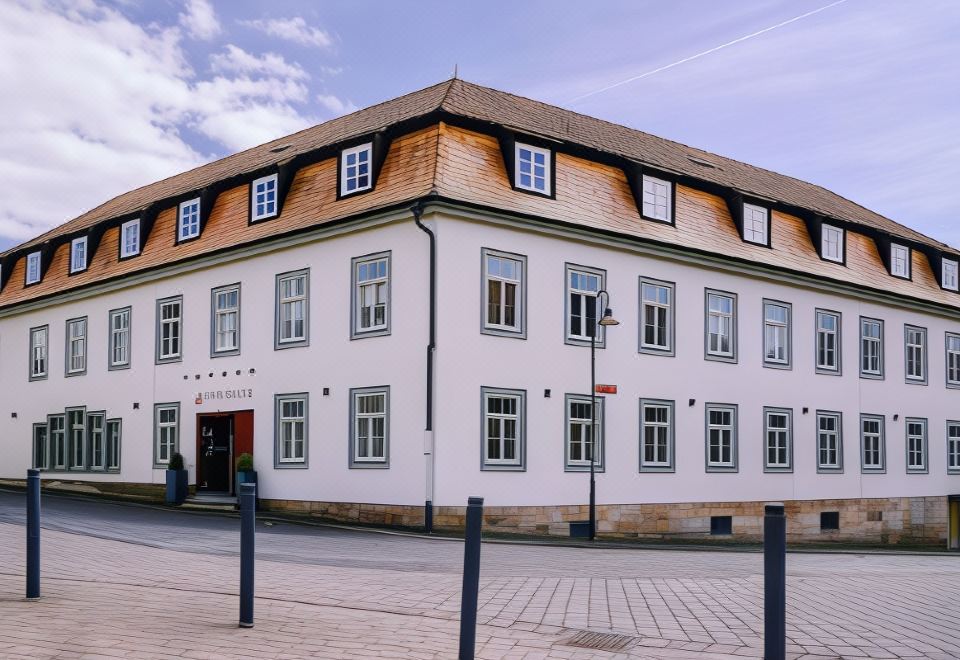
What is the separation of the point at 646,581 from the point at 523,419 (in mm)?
10654

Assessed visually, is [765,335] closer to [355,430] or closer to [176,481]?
[355,430]

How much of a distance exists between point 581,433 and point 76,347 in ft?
55.5

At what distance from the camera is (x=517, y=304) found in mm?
22391

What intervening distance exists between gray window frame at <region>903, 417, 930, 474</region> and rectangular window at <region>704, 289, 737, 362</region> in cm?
910

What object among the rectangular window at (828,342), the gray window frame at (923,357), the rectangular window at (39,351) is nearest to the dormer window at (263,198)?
the rectangular window at (39,351)

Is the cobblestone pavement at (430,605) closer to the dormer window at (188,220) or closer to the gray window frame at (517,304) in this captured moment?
the gray window frame at (517,304)

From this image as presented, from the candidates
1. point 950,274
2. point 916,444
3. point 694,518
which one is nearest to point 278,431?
point 694,518

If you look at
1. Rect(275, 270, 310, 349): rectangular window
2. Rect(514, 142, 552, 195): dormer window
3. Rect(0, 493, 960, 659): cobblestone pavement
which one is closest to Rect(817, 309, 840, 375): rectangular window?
Rect(514, 142, 552, 195): dormer window

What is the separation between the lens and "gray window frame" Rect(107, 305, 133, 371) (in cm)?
2952

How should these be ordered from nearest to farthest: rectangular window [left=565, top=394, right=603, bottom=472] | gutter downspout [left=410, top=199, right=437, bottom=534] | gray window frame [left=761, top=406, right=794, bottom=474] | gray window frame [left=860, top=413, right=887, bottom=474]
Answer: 1. gutter downspout [left=410, top=199, right=437, bottom=534]
2. rectangular window [left=565, top=394, right=603, bottom=472]
3. gray window frame [left=761, top=406, right=794, bottom=474]
4. gray window frame [left=860, top=413, right=887, bottom=474]

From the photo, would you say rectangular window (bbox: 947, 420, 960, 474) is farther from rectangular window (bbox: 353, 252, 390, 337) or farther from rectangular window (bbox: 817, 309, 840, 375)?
rectangular window (bbox: 353, 252, 390, 337)

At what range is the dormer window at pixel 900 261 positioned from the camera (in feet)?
110

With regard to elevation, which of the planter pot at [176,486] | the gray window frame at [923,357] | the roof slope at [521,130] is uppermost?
the roof slope at [521,130]

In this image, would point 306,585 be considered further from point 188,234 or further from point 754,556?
point 188,234
